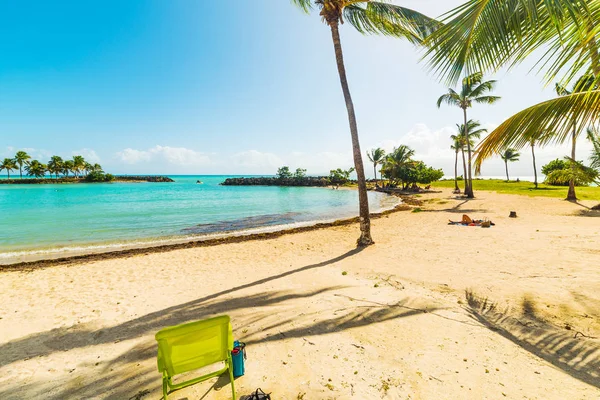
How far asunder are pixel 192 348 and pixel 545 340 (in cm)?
525

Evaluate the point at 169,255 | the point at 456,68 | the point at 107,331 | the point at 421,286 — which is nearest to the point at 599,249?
the point at 421,286

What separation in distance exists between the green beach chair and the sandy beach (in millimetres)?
639

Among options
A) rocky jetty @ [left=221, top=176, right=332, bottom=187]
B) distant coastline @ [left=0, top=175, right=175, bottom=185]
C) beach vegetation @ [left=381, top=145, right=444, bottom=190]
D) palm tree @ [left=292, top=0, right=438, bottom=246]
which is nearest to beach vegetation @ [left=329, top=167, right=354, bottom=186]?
rocky jetty @ [left=221, top=176, right=332, bottom=187]

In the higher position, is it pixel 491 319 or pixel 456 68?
pixel 456 68

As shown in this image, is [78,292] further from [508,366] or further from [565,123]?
[565,123]

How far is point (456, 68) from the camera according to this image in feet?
11.1

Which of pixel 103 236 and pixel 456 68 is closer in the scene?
pixel 456 68

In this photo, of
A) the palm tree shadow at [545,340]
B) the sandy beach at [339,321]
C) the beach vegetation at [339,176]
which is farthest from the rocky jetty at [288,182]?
the palm tree shadow at [545,340]

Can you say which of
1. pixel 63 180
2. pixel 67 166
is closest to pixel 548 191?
pixel 67 166

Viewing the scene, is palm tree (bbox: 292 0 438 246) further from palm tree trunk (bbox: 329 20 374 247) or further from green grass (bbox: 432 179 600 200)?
green grass (bbox: 432 179 600 200)

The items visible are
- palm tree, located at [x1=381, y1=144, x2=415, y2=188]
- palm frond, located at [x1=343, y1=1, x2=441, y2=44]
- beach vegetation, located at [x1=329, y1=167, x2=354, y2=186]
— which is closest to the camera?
palm frond, located at [x1=343, y1=1, x2=441, y2=44]

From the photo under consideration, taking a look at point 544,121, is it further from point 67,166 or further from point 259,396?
point 67,166

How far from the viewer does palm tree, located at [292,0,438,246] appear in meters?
8.16

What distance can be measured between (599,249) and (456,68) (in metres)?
9.71
